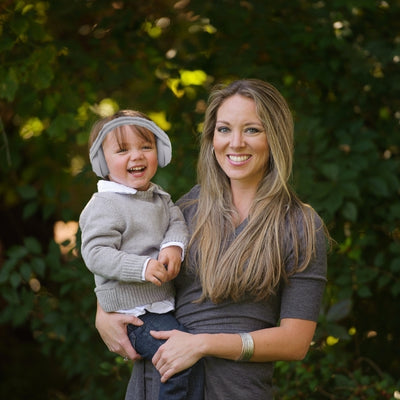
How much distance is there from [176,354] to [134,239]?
14.5 inches

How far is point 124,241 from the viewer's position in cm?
201

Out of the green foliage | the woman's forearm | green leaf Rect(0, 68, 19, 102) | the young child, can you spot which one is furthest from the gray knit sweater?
green leaf Rect(0, 68, 19, 102)

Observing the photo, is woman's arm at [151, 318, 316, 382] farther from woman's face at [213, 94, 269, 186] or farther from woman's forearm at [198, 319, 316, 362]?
woman's face at [213, 94, 269, 186]

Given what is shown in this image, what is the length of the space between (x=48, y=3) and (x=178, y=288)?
2.05 metres

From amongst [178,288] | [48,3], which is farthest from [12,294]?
[178,288]

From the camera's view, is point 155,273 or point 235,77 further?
point 235,77

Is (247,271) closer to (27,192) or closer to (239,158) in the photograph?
(239,158)

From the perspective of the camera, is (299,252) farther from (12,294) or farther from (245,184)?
(12,294)

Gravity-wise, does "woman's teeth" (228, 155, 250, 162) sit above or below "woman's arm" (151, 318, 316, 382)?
above

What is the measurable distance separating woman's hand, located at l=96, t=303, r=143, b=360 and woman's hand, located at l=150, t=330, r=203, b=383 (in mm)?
129

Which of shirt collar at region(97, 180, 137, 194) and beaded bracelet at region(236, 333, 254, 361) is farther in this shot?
shirt collar at region(97, 180, 137, 194)

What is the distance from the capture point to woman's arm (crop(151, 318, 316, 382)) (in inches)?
74.2

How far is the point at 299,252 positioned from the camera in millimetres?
1972

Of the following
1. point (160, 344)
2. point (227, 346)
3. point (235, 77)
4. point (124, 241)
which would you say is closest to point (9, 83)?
point (235, 77)
